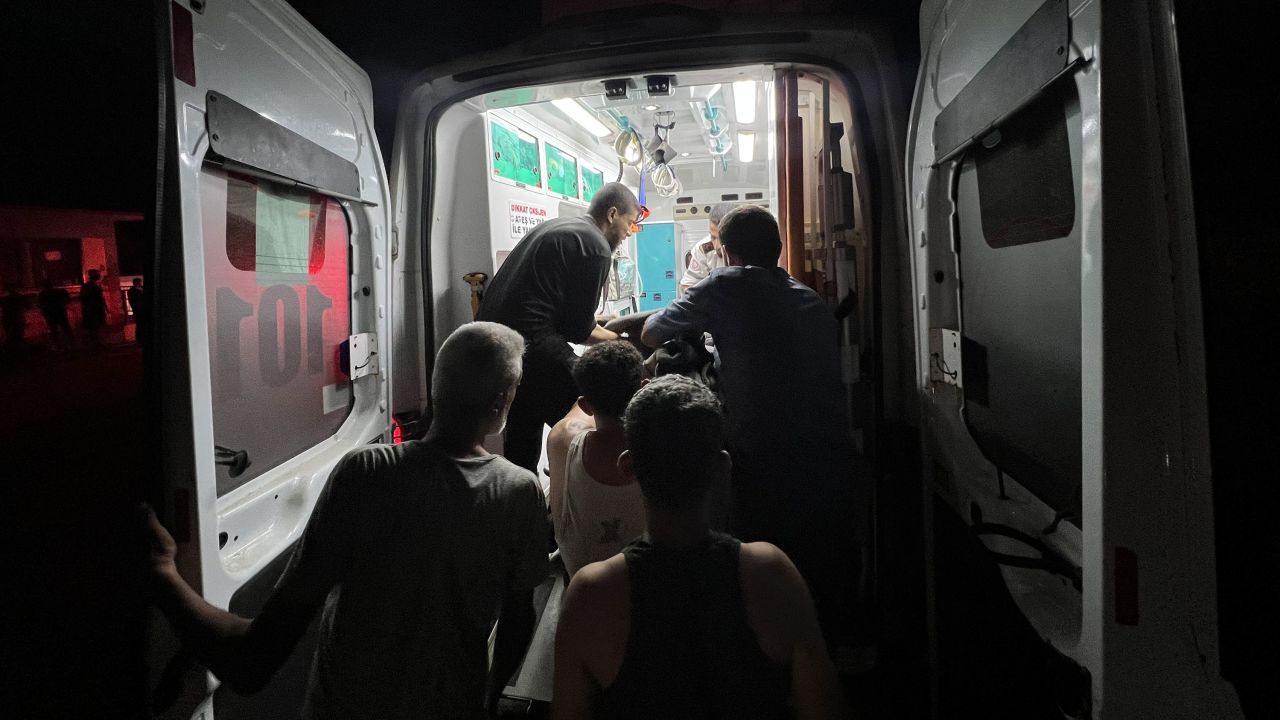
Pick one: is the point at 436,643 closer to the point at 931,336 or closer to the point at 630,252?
the point at 931,336

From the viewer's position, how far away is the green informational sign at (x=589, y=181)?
19.7 ft

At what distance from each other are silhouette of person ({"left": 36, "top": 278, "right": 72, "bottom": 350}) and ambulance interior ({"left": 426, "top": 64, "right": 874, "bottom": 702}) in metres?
1.24

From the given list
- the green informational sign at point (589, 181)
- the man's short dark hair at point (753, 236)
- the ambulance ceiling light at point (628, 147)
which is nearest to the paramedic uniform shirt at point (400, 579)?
the man's short dark hair at point (753, 236)

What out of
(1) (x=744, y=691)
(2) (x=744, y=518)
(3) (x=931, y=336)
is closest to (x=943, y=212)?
(3) (x=931, y=336)

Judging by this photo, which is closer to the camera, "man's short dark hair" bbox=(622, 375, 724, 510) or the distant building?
"man's short dark hair" bbox=(622, 375, 724, 510)

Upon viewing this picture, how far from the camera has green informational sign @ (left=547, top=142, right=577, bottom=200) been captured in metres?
4.96

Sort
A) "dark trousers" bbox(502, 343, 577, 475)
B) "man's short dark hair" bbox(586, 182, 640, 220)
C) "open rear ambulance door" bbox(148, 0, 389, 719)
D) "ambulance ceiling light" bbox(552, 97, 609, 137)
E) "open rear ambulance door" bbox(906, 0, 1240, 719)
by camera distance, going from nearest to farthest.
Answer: "open rear ambulance door" bbox(906, 0, 1240, 719) < "open rear ambulance door" bbox(148, 0, 389, 719) < "dark trousers" bbox(502, 343, 577, 475) < "man's short dark hair" bbox(586, 182, 640, 220) < "ambulance ceiling light" bbox(552, 97, 609, 137)

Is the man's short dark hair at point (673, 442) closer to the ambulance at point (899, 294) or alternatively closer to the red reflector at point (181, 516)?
the ambulance at point (899, 294)

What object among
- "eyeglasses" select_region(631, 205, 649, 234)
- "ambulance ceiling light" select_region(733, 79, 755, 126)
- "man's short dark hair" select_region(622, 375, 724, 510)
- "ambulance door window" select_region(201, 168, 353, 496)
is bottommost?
"man's short dark hair" select_region(622, 375, 724, 510)

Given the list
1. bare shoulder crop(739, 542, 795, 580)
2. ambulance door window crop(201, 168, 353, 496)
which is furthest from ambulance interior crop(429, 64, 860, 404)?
bare shoulder crop(739, 542, 795, 580)

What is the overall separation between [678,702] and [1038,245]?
133cm

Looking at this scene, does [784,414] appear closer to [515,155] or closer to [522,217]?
[522,217]

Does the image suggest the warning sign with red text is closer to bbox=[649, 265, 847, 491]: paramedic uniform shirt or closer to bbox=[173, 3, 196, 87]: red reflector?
bbox=[649, 265, 847, 491]: paramedic uniform shirt

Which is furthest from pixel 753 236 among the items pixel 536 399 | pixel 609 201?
pixel 536 399
